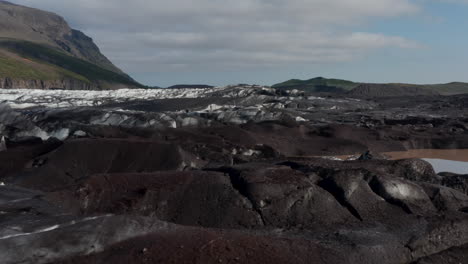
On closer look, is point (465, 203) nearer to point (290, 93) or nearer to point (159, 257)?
point (159, 257)

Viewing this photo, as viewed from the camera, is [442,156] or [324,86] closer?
[442,156]

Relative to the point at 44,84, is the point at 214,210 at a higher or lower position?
higher

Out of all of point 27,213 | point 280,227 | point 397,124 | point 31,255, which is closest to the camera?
point 31,255

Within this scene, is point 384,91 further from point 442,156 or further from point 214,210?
point 214,210

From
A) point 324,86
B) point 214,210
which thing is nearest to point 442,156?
point 214,210

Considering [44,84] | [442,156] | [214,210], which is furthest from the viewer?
[44,84]

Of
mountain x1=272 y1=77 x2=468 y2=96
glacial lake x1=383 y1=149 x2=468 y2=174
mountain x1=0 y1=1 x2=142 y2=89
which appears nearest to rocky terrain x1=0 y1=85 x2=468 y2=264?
glacial lake x1=383 y1=149 x2=468 y2=174

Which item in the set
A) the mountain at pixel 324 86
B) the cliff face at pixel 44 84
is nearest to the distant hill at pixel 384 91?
the mountain at pixel 324 86

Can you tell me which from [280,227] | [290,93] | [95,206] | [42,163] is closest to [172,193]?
[95,206]

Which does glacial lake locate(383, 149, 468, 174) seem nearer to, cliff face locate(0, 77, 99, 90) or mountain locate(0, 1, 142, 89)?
cliff face locate(0, 77, 99, 90)
